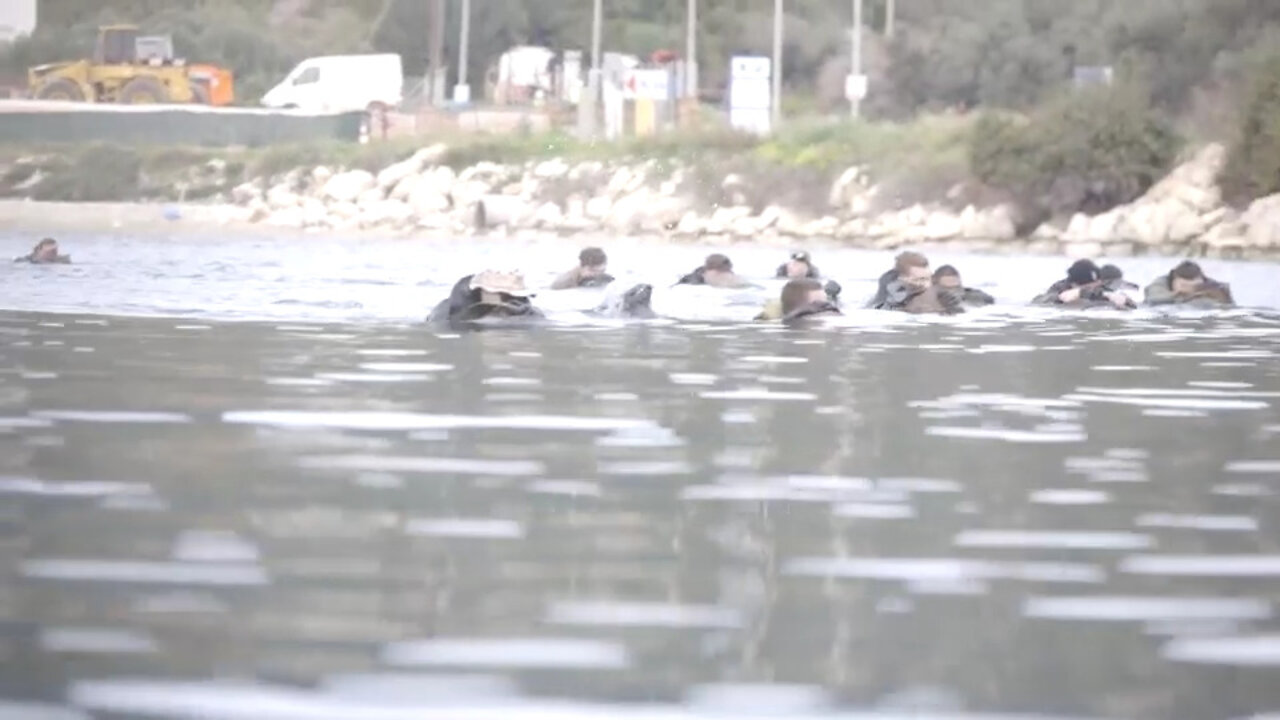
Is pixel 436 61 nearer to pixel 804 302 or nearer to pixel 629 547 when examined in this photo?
pixel 804 302

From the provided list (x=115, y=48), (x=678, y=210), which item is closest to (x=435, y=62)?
(x=115, y=48)

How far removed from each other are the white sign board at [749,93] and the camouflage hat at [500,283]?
4956 cm

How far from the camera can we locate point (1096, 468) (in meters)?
13.0

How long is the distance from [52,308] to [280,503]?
772 inches

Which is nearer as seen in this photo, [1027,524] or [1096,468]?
[1027,524]

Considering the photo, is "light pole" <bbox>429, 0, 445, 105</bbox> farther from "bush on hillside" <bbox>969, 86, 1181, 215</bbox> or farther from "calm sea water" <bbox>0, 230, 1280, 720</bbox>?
"calm sea water" <bbox>0, 230, 1280, 720</bbox>

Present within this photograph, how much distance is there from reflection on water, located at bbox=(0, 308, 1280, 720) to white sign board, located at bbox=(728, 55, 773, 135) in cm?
5801

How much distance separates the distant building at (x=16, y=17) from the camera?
286ft

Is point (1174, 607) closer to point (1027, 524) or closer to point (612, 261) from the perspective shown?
point (1027, 524)

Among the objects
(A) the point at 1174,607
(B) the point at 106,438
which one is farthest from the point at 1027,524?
(B) the point at 106,438

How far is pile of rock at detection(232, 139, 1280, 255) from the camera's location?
202 feet

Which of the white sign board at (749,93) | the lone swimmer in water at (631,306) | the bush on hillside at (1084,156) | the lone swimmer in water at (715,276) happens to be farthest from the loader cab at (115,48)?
the lone swimmer in water at (631,306)

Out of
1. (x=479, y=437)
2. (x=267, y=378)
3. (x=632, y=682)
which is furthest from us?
(x=267, y=378)

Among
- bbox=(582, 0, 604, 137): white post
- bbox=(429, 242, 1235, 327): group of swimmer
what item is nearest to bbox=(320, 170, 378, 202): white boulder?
bbox=(582, 0, 604, 137): white post
